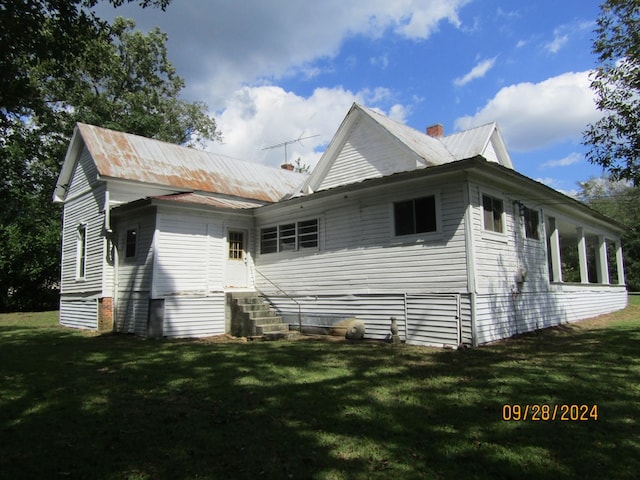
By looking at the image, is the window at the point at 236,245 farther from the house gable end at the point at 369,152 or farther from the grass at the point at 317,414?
the grass at the point at 317,414

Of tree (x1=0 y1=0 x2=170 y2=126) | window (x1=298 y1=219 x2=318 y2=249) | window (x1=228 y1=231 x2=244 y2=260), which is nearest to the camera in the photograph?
tree (x1=0 y1=0 x2=170 y2=126)

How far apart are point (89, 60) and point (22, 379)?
22.8 ft

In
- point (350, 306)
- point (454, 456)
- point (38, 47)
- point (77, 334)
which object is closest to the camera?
point (454, 456)

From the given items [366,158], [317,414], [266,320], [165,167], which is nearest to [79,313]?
[165,167]

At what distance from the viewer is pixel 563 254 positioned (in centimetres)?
4175

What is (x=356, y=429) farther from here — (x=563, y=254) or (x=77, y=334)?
(x=563, y=254)

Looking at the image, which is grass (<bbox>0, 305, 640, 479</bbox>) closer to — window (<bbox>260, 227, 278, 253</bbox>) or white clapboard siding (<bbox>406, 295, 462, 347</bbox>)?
white clapboard siding (<bbox>406, 295, 462, 347</bbox>)

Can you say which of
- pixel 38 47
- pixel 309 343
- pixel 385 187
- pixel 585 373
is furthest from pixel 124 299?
pixel 585 373

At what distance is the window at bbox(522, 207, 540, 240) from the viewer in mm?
12727

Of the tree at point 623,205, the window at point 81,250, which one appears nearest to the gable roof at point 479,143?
the window at point 81,250

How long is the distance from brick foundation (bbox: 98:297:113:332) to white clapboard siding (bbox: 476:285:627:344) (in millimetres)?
11360

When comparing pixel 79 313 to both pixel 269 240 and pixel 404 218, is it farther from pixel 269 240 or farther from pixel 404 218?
pixel 404 218
